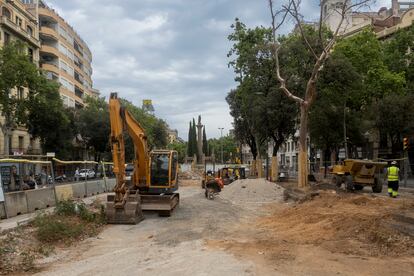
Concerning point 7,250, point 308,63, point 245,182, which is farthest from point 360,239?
point 308,63

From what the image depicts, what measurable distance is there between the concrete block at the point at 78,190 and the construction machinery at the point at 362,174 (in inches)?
593

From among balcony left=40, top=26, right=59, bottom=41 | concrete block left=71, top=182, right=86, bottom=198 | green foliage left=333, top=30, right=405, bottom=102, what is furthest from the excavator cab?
balcony left=40, top=26, right=59, bottom=41

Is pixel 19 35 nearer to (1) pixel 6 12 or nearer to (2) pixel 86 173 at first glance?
(1) pixel 6 12

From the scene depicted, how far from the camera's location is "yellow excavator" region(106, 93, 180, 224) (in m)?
17.4

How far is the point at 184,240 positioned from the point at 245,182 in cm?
1827

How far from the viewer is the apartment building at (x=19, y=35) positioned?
162 ft

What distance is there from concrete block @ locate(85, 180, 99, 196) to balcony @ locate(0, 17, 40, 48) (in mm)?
23824

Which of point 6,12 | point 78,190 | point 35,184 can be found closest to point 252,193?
point 78,190

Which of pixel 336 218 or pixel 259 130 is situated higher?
pixel 259 130

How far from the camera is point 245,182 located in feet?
103

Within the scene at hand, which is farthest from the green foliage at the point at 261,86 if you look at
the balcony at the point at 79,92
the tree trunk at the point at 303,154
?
the balcony at the point at 79,92

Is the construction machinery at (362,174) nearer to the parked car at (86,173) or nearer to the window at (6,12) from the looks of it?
the parked car at (86,173)

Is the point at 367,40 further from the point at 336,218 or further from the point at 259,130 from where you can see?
the point at 336,218

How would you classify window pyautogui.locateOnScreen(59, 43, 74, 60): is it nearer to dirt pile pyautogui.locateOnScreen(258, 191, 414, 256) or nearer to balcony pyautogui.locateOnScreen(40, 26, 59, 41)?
balcony pyautogui.locateOnScreen(40, 26, 59, 41)
